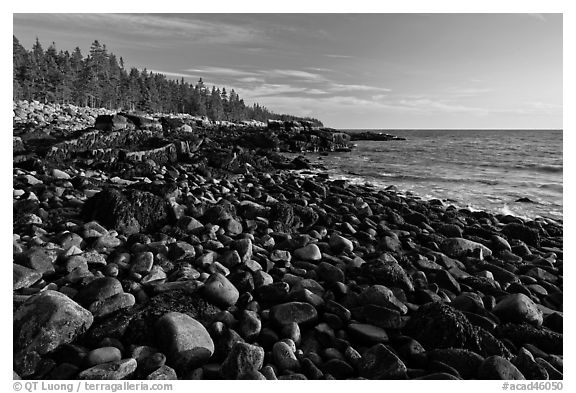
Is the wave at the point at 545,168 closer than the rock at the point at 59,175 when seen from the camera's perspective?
No

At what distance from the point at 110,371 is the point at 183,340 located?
1.91ft

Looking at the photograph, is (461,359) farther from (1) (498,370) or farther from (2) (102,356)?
(2) (102,356)

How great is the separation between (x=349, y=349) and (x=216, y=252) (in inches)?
98.4

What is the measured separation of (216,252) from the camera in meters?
4.93

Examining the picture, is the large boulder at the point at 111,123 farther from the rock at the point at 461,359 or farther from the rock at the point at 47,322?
the rock at the point at 461,359

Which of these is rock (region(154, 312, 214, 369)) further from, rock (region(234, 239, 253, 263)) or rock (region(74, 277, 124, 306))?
rock (region(234, 239, 253, 263))

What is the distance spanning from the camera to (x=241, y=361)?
9.30 ft

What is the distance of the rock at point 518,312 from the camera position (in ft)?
12.7

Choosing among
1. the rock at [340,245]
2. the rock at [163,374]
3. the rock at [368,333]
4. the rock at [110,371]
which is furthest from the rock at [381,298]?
the rock at [110,371]

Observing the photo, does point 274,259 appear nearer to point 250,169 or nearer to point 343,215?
point 343,215

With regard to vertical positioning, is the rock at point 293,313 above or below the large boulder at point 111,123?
below

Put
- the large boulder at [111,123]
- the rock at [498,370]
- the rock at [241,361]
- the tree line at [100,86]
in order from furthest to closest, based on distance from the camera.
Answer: the tree line at [100,86] → the large boulder at [111,123] → the rock at [498,370] → the rock at [241,361]

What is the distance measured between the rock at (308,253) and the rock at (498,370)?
8.39ft

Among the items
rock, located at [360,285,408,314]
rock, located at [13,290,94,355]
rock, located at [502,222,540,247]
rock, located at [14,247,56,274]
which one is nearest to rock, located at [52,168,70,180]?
rock, located at [14,247,56,274]
